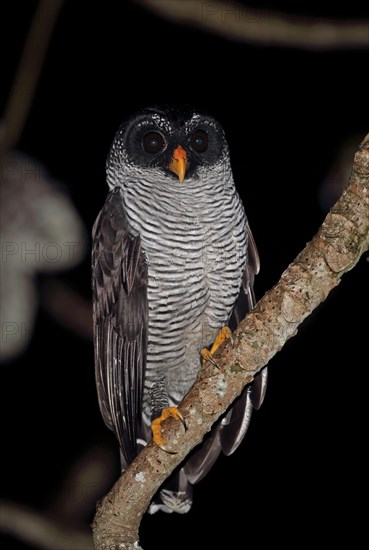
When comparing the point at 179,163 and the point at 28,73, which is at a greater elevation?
the point at 28,73

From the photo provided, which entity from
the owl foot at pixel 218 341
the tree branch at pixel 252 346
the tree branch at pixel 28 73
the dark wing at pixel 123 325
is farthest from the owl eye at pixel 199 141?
the tree branch at pixel 28 73

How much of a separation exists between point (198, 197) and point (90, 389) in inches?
100

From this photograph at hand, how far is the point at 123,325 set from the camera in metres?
3.47

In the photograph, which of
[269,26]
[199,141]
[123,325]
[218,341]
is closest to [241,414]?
[218,341]

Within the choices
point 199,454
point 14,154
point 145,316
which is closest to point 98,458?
point 199,454

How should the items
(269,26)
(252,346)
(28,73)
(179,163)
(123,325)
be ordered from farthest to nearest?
(123,325) < (179,163) < (252,346) < (269,26) < (28,73)

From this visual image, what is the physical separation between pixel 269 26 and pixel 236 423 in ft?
6.44

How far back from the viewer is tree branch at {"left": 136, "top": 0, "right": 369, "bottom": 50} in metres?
2.21

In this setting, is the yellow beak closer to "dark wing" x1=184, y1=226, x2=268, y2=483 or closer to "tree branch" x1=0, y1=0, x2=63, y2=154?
"dark wing" x1=184, y1=226, x2=268, y2=483

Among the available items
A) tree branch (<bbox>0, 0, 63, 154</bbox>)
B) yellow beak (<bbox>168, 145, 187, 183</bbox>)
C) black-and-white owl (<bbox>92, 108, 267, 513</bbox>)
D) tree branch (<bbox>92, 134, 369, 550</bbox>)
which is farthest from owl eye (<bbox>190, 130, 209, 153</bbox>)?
tree branch (<bbox>0, 0, 63, 154</bbox>)

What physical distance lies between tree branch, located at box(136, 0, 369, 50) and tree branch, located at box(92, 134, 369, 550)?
42cm

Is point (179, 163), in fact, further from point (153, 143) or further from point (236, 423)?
point (236, 423)

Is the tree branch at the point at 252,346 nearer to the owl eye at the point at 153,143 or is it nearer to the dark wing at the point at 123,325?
the dark wing at the point at 123,325

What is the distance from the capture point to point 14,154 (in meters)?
2.14
